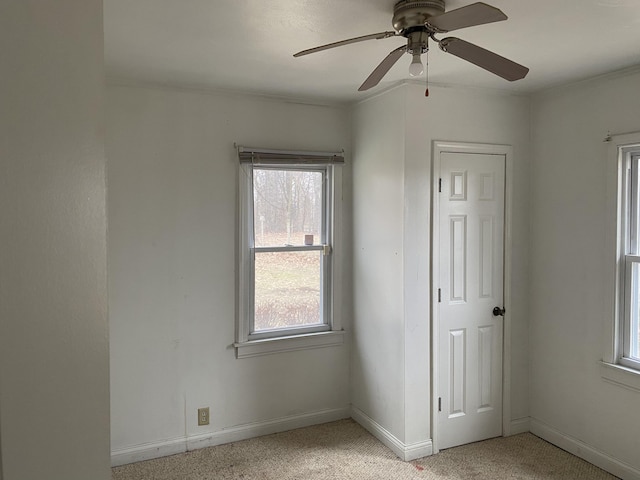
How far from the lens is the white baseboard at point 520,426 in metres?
3.45

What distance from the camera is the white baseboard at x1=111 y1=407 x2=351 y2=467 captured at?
122 inches

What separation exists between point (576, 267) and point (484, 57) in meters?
1.91

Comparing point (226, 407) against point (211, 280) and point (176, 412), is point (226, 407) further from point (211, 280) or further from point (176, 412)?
point (211, 280)

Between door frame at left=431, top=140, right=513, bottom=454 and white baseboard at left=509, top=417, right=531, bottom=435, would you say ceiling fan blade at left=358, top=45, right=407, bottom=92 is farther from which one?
white baseboard at left=509, top=417, right=531, bottom=435

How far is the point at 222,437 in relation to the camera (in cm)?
333

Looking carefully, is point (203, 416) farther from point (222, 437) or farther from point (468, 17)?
point (468, 17)

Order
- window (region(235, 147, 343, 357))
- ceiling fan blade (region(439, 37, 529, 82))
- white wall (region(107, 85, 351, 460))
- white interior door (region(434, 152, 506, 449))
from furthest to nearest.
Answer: window (region(235, 147, 343, 357)), white interior door (region(434, 152, 506, 449)), white wall (region(107, 85, 351, 460)), ceiling fan blade (region(439, 37, 529, 82))

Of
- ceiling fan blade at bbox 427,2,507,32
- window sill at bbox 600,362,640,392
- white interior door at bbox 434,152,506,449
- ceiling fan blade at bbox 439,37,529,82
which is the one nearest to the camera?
ceiling fan blade at bbox 427,2,507,32

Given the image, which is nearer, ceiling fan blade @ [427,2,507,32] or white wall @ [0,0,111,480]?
white wall @ [0,0,111,480]

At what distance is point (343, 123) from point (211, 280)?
5.01 ft

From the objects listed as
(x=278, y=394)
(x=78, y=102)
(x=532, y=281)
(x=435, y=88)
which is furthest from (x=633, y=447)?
(x=78, y=102)

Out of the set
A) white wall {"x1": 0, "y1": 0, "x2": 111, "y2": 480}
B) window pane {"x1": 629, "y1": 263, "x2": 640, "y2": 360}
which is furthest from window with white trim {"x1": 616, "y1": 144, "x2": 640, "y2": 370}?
white wall {"x1": 0, "y1": 0, "x2": 111, "y2": 480}

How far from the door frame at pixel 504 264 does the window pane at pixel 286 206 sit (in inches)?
35.9

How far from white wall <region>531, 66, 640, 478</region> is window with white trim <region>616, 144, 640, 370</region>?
0.08m
